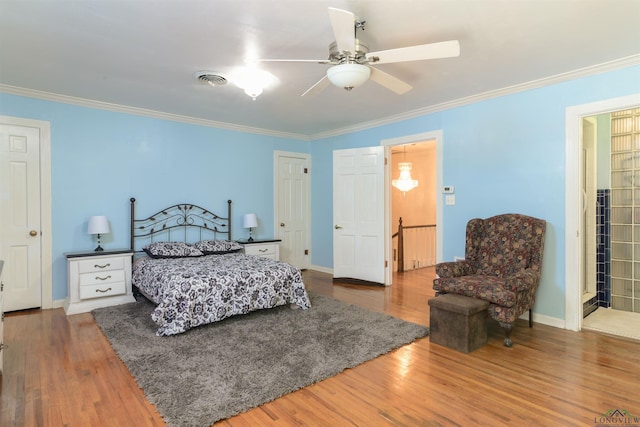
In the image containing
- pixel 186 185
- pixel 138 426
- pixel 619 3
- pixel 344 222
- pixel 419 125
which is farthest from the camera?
pixel 344 222

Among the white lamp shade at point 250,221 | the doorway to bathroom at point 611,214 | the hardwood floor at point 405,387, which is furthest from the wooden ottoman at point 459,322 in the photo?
the white lamp shade at point 250,221

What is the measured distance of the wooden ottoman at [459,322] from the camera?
2.85m

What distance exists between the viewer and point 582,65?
318 cm

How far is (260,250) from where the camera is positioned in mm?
5391

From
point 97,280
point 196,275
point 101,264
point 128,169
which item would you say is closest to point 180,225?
point 128,169

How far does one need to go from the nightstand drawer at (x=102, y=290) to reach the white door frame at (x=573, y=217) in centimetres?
491

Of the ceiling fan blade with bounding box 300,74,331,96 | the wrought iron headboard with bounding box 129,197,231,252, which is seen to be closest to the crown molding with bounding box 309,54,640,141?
the ceiling fan blade with bounding box 300,74,331,96

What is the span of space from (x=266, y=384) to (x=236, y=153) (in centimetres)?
406

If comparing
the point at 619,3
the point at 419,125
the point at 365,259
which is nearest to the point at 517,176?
the point at 419,125

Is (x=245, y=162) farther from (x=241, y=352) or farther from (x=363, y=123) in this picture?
(x=241, y=352)

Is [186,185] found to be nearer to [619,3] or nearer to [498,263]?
[498,263]

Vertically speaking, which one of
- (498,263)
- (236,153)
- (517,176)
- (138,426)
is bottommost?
(138,426)

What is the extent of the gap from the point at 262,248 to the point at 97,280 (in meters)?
2.21

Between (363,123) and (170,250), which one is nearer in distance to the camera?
(170,250)
